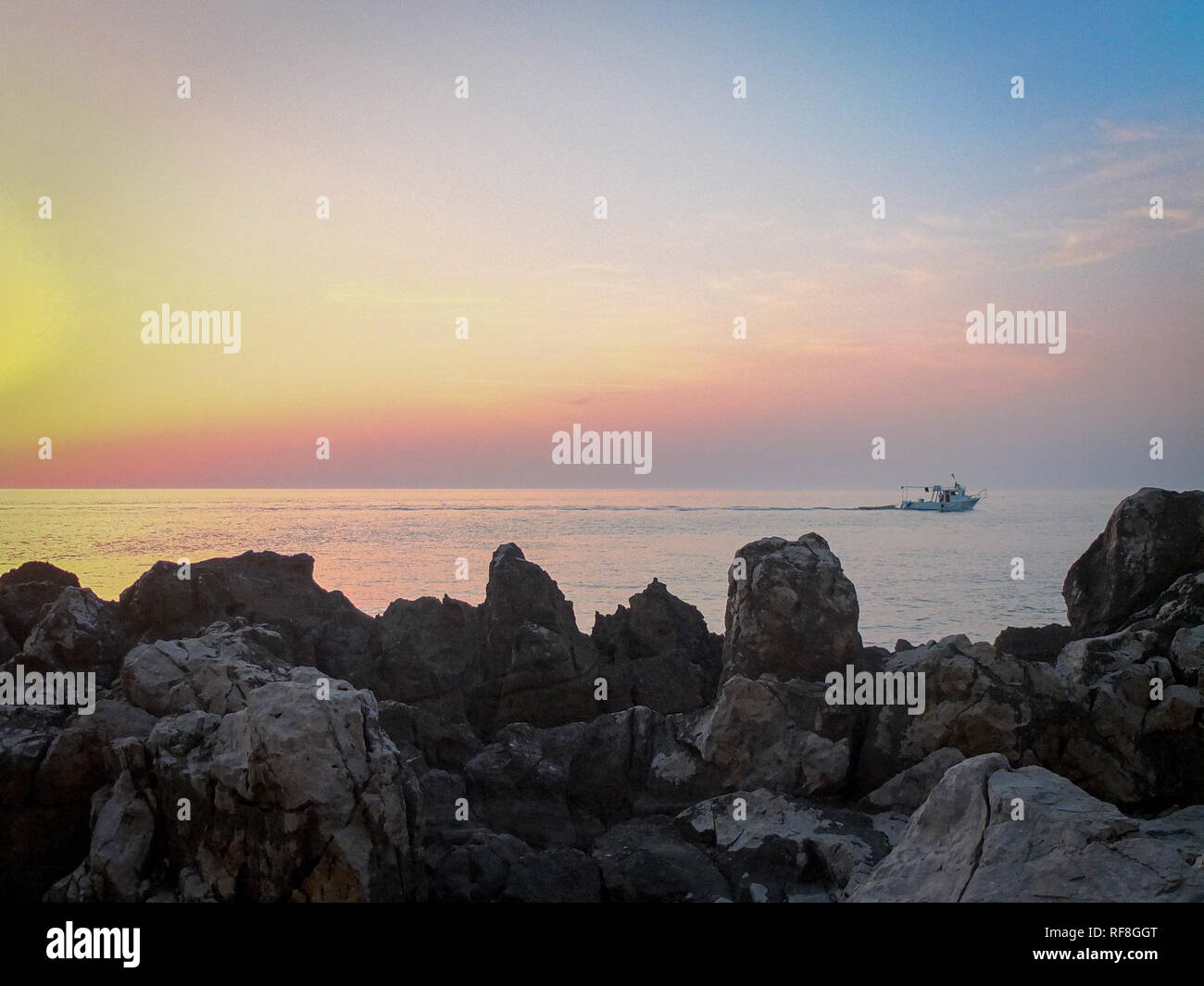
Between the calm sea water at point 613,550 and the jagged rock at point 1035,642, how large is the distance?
16755 mm

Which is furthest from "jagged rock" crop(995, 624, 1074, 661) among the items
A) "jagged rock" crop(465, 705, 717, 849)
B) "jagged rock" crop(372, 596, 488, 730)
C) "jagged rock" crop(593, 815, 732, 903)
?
"jagged rock" crop(372, 596, 488, 730)

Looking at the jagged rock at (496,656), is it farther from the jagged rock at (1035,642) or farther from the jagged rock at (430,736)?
the jagged rock at (1035,642)

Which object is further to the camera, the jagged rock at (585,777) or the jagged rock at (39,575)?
the jagged rock at (39,575)

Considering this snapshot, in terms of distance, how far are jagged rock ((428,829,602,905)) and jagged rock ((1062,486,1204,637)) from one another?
9.67m

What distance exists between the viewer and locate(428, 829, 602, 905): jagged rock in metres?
8.98

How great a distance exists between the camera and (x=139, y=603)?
46.1 feet

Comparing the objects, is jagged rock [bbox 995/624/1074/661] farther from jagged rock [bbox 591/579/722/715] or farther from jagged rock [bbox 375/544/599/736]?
jagged rock [bbox 375/544/599/736]

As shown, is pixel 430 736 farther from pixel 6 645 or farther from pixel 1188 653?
pixel 1188 653

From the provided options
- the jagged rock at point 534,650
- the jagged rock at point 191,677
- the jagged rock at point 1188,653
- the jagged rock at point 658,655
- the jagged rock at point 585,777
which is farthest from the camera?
the jagged rock at point 658,655

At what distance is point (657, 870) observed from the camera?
31.6ft

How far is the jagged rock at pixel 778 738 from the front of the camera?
1130cm

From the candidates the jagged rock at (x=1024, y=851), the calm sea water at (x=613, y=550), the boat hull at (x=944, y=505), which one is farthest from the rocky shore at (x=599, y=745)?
the boat hull at (x=944, y=505)
